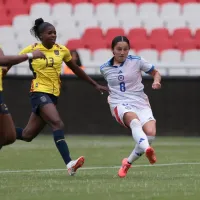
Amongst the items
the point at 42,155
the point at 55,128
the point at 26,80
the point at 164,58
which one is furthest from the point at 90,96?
the point at 55,128

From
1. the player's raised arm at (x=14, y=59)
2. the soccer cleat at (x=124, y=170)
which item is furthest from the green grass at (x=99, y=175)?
the player's raised arm at (x=14, y=59)

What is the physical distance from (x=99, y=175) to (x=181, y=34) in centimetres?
1247

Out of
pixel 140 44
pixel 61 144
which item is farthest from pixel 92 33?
pixel 61 144

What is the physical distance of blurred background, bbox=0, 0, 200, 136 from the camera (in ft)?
66.0

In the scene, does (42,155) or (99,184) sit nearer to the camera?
(99,184)

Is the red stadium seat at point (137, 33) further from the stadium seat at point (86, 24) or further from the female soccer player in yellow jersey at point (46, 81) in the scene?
the female soccer player in yellow jersey at point (46, 81)

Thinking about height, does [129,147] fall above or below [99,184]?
below

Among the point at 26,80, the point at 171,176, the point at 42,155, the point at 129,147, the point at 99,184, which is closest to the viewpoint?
the point at 99,184

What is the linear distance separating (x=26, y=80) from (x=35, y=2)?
234 inches

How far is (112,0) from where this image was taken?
84.1ft

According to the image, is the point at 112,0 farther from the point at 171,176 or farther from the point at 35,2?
the point at 171,176

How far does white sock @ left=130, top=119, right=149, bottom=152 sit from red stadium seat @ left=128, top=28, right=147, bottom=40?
12.3 m

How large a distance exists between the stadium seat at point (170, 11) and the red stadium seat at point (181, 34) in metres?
0.91

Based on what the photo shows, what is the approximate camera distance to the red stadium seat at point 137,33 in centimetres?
2359
